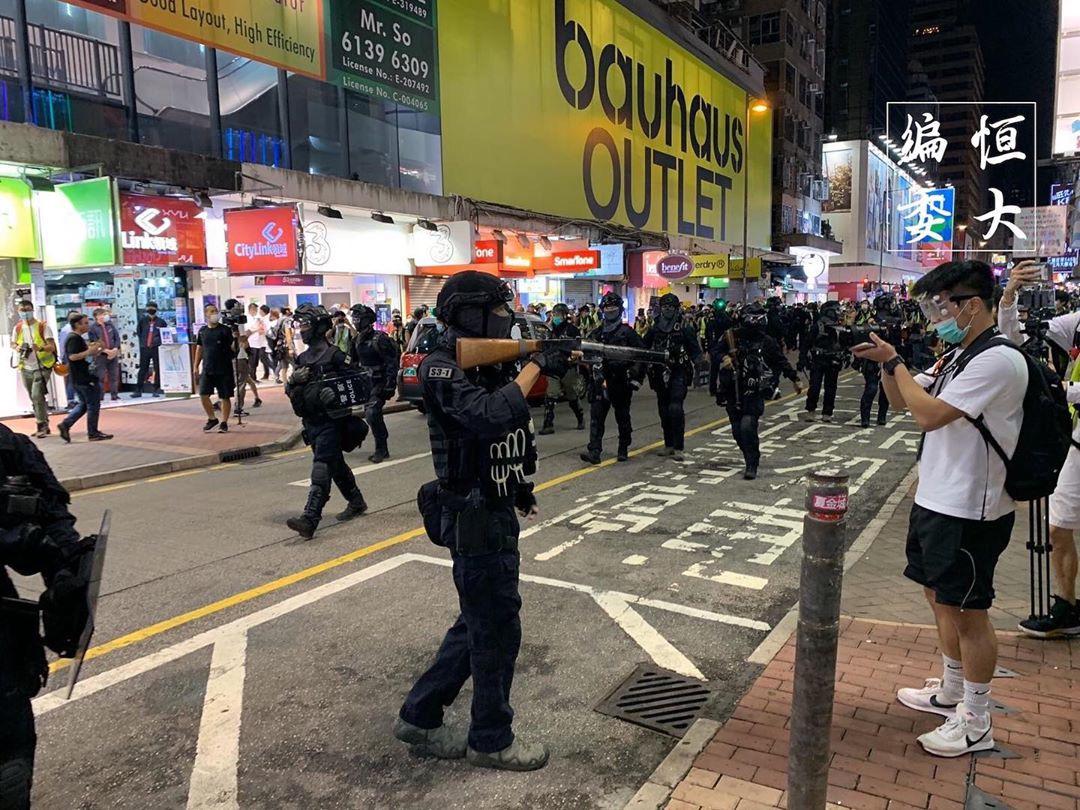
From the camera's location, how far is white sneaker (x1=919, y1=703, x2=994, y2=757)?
3.08m

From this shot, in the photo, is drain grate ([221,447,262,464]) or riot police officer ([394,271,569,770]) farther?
drain grate ([221,447,262,464])

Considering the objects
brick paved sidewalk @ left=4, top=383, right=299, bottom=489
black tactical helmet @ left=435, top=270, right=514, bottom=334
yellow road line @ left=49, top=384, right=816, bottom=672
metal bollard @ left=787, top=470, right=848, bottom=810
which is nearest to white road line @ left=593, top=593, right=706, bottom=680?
metal bollard @ left=787, top=470, right=848, bottom=810

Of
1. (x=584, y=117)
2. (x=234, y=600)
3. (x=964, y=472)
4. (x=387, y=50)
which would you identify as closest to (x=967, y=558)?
(x=964, y=472)

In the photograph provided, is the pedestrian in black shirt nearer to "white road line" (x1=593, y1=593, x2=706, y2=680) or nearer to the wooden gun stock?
"white road line" (x1=593, y1=593, x2=706, y2=680)

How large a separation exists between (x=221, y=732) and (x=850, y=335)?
11.1 feet

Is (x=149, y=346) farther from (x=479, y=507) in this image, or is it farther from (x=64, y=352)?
(x=479, y=507)

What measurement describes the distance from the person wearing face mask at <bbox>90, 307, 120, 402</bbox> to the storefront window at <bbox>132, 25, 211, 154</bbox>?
14.1ft

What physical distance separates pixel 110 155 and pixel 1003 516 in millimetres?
12996

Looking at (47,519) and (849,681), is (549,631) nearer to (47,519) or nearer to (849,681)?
(849,681)

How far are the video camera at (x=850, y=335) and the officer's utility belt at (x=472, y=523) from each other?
5.49 ft

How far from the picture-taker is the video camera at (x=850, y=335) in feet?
10.9

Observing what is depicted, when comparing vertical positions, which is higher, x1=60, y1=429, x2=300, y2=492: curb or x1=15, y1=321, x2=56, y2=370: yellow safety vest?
x1=15, y1=321, x2=56, y2=370: yellow safety vest

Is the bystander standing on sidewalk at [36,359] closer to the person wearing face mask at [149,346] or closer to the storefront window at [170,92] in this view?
the person wearing face mask at [149,346]

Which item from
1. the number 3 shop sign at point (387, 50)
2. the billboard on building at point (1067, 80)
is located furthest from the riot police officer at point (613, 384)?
the billboard on building at point (1067, 80)
